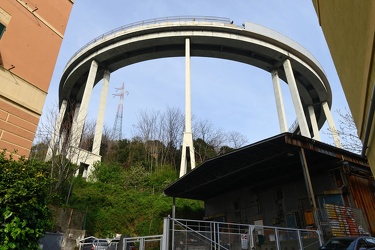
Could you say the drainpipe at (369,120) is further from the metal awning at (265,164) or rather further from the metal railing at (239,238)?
the metal awning at (265,164)

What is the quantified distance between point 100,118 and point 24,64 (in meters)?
25.1

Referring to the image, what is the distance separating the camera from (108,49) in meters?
30.8

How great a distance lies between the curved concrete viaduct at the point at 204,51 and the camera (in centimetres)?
2914

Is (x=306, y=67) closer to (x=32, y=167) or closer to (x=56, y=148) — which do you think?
(x=56, y=148)

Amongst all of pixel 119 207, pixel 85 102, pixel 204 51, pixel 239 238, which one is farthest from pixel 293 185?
pixel 85 102

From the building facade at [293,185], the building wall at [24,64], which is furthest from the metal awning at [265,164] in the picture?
the building wall at [24,64]

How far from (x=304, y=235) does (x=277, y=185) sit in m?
7.02

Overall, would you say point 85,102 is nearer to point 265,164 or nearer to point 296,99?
point 265,164

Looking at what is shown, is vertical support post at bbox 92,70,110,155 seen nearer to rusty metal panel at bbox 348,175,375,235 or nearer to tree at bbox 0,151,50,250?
rusty metal panel at bbox 348,175,375,235

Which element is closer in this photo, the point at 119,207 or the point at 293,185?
the point at 293,185

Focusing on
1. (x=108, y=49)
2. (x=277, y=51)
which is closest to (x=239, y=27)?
(x=277, y=51)

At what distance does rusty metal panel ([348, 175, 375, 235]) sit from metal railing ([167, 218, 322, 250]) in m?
5.06

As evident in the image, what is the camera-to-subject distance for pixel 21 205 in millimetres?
4902

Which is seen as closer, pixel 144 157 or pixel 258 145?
pixel 258 145
